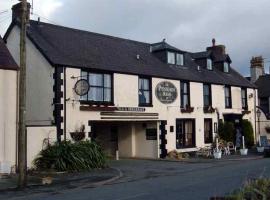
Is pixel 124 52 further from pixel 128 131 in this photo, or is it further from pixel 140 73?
pixel 128 131

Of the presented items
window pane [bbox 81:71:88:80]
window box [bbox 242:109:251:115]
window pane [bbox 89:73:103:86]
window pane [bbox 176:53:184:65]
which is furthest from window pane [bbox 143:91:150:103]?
window box [bbox 242:109:251:115]

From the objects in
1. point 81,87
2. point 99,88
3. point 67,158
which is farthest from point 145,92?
point 67,158

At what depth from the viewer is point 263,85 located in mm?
50438

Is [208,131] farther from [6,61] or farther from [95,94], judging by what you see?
[6,61]

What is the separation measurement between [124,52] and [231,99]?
37.1ft

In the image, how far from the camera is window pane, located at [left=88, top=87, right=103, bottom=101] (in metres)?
25.5

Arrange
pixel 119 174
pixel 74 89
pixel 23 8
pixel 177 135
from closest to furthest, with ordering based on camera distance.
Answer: pixel 23 8 → pixel 119 174 → pixel 74 89 → pixel 177 135

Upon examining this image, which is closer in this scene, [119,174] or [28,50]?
[119,174]

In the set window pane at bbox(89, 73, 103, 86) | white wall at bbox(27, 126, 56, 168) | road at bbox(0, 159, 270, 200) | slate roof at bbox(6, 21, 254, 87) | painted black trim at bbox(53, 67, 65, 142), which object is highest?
slate roof at bbox(6, 21, 254, 87)

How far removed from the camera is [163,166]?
81.6ft

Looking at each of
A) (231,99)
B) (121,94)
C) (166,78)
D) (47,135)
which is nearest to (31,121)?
(47,135)

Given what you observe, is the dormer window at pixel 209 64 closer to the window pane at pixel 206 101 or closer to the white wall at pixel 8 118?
the window pane at pixel 206 101

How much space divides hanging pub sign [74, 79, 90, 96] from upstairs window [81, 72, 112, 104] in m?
0.92

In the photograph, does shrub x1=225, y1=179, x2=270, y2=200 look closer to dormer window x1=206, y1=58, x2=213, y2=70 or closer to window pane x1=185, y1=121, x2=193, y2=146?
window pane x1=185, y1=121, x2=193, y2=146
